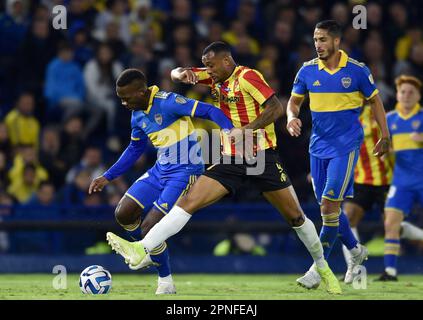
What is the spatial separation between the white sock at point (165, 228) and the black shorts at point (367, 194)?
383 cm

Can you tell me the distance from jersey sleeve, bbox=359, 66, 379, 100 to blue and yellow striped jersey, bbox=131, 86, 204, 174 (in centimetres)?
161

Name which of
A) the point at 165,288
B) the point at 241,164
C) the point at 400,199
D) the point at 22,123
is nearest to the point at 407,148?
the point at 400,199

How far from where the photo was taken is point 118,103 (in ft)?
51.5

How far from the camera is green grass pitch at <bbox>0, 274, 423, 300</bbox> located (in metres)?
9.67

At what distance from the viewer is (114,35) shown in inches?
627

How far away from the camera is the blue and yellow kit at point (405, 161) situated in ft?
40.8

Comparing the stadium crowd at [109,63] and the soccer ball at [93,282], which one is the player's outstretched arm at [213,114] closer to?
the soccer ball at [93,282]

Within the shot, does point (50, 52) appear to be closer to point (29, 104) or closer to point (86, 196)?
point (29, 104)

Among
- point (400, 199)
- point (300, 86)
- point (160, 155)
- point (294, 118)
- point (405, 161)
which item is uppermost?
point (300, 86)

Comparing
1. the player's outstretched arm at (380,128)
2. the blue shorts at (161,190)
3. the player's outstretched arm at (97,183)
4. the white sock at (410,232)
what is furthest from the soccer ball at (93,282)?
the white sock at (410,232)

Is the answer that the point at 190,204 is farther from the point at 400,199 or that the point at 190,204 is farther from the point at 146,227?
the point at 400,199

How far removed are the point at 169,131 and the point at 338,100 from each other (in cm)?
162

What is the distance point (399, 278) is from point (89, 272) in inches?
172
